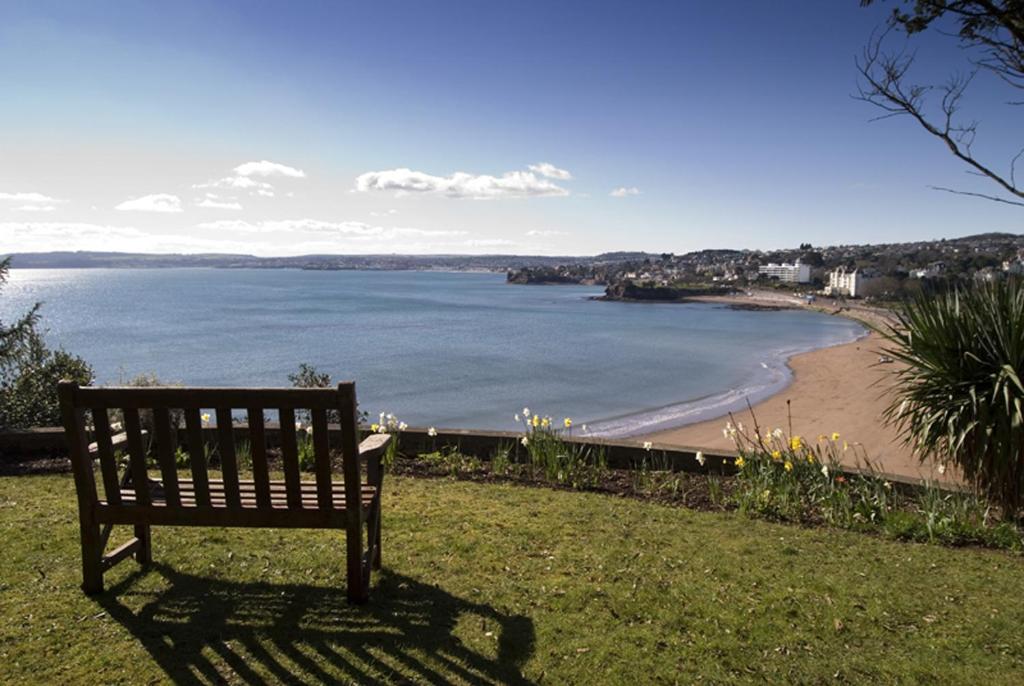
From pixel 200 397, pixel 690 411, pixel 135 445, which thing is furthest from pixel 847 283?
pixel 135 445

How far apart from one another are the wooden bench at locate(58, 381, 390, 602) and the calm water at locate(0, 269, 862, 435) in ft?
27.1

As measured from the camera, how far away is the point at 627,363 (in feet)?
142

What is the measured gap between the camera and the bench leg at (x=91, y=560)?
3516 millimetres

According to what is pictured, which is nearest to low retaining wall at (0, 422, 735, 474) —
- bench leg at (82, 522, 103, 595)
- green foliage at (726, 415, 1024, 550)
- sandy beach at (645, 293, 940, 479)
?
green foliage at (726, 415, 1024, 550)

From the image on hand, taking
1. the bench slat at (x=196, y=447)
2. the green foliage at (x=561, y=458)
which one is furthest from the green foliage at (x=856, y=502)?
the bench slat at (x=196, y=447)

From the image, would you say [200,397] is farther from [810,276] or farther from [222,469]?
[810,276]

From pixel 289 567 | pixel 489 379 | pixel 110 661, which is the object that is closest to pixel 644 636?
pixel 289 567

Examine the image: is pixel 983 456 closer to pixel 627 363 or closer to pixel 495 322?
pixel 627 363

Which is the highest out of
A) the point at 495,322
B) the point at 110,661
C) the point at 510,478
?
the point at 110,661

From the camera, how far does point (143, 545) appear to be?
395cm

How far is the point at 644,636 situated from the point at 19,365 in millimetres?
12135

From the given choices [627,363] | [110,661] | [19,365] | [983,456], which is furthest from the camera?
[627,363]

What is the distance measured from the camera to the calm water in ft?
98.4

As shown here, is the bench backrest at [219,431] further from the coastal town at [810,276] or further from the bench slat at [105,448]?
the coastal town at [810,276]
